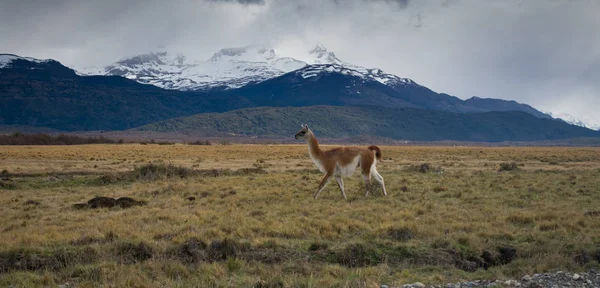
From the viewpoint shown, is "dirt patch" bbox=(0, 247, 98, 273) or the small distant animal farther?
the small distant animal

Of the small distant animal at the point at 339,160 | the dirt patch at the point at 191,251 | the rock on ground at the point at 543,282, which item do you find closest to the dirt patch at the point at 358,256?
the rock on ground at the point at 543,282

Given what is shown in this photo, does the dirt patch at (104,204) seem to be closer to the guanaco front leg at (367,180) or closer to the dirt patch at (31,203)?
the dirt patch at (31,203)

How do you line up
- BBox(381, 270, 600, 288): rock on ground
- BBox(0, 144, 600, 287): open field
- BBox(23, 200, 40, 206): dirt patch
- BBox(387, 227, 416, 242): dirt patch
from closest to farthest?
BBox(381, 270, 600, 288): rock on ground, BBox(0, 144, 600, 287): open field, BBox(387, 227, 416, 242): dirt patch, BBox(23, 200, 40, 206): dirt patch

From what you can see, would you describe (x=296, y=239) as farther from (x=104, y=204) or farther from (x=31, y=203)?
(x=31, y=203)

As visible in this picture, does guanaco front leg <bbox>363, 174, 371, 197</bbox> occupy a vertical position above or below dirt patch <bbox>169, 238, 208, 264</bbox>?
above

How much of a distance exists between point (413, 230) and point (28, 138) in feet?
346

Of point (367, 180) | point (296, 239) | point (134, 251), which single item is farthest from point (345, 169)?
point (134, 251)

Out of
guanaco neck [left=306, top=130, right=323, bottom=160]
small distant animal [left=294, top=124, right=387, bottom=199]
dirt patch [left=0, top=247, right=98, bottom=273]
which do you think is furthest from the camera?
guanaco neck [left=306, top=130, right=323, bottom=160]

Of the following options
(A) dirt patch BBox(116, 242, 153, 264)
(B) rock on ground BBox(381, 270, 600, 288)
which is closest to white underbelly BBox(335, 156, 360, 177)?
(A) dirt patch BBox(116, 242, 153, 264)

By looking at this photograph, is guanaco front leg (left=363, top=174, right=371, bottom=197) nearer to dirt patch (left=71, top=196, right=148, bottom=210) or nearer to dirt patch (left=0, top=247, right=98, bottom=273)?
dirt patch (left=71, top=196, right=148, bottom=210)

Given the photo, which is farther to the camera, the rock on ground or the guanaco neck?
the guanaco neck

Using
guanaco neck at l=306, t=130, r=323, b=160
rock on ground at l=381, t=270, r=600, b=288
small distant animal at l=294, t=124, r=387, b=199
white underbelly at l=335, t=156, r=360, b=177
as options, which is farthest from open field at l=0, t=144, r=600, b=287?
guanaco neck at l=306, t=130, r=323, b=160

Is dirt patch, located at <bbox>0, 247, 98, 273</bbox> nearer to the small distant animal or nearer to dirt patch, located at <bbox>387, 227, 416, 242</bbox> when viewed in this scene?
dirt patch, located at <bbox>387, 227, 416, 242</bbox>

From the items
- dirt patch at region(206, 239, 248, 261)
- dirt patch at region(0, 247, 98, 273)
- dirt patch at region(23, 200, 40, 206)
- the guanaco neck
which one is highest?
the guanaco neck
